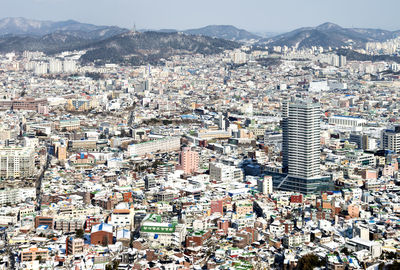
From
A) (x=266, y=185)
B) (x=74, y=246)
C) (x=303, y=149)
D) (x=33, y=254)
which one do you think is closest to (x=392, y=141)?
(x=303, y=149)

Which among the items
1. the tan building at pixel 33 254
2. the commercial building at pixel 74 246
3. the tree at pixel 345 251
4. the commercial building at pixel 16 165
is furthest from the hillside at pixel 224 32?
the tan building at pixel 33 254

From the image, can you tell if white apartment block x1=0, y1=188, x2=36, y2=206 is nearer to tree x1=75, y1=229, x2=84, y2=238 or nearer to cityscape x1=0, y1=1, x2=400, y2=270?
cityscape x1=0, y1=1, x2=400, y2=270

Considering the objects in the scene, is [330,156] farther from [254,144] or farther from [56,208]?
[56,208]

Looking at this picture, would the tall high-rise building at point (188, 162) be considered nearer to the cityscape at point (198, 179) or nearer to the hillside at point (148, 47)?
the cityscape at point (198, 179)

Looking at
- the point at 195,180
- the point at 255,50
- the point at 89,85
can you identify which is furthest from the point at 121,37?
the point at 195,180

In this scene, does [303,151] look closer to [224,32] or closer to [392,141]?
[392,141]

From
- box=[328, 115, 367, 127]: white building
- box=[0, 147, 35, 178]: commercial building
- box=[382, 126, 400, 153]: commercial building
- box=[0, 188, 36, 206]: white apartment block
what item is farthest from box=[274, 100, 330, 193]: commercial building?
box=[328, 115, 367, 127]: white building
